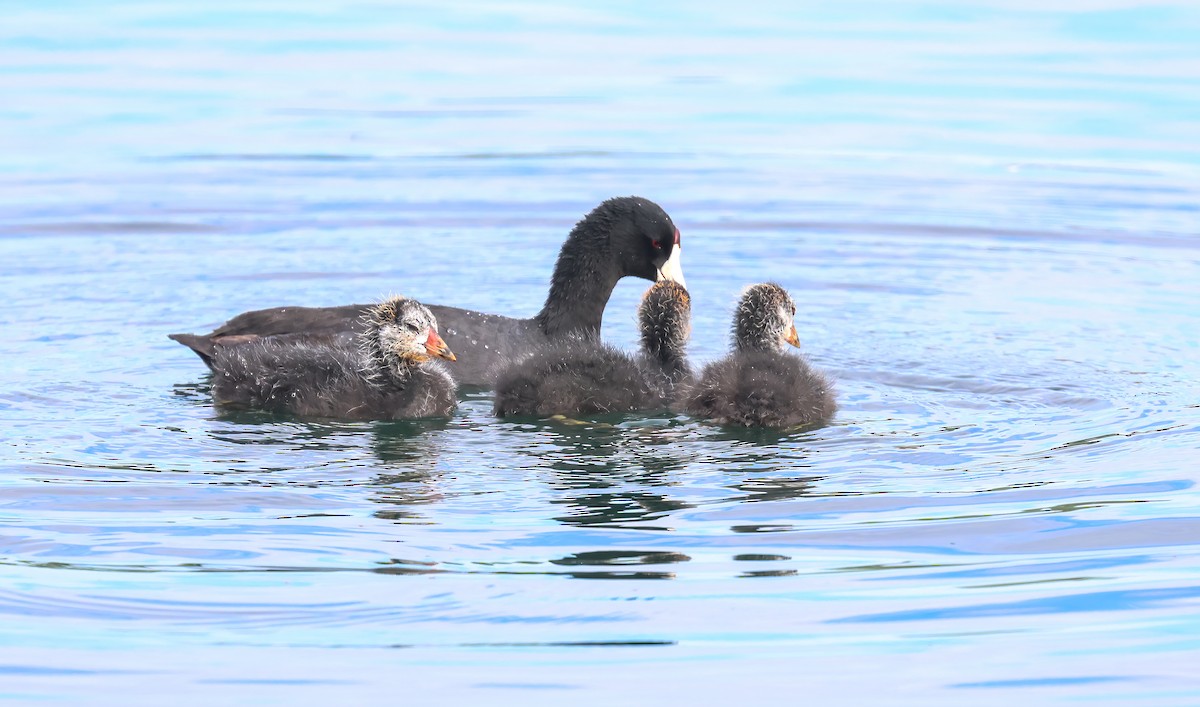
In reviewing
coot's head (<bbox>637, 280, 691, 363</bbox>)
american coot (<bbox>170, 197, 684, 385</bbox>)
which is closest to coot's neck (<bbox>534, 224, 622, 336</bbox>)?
american coot (<bbox>170, 197, 684, 385</bbox>)

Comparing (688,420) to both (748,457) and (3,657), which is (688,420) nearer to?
(748,457)

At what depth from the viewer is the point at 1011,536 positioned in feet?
22.9

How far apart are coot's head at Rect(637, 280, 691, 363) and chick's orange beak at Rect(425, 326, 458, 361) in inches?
44.1

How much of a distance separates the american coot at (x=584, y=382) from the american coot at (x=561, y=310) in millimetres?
663

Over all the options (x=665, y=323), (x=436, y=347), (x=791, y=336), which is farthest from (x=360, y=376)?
(x=791, y=336)

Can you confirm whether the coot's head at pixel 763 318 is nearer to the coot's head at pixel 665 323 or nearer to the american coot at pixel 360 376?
the coot's head at pixel 665 323

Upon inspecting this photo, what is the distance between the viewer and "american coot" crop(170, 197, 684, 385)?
10109 mm

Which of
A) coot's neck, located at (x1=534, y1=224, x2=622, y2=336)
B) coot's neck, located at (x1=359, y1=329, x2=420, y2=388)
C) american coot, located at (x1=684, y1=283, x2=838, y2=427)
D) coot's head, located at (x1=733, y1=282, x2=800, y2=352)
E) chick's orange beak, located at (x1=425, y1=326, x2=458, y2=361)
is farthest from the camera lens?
coot's neck, located at (x1=534, y1=224, x2=622, y2=336)

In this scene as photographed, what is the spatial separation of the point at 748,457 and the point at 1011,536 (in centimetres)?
149

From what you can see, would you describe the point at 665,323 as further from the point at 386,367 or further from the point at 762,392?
the point at 386,367

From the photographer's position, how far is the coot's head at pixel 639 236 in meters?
10.7

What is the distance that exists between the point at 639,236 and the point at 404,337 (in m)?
2.11

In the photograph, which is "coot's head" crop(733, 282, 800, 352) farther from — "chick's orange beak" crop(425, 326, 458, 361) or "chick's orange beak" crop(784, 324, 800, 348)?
"chick's orange beak" crop(425, 326, 458, 361)

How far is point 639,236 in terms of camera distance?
424 inches
